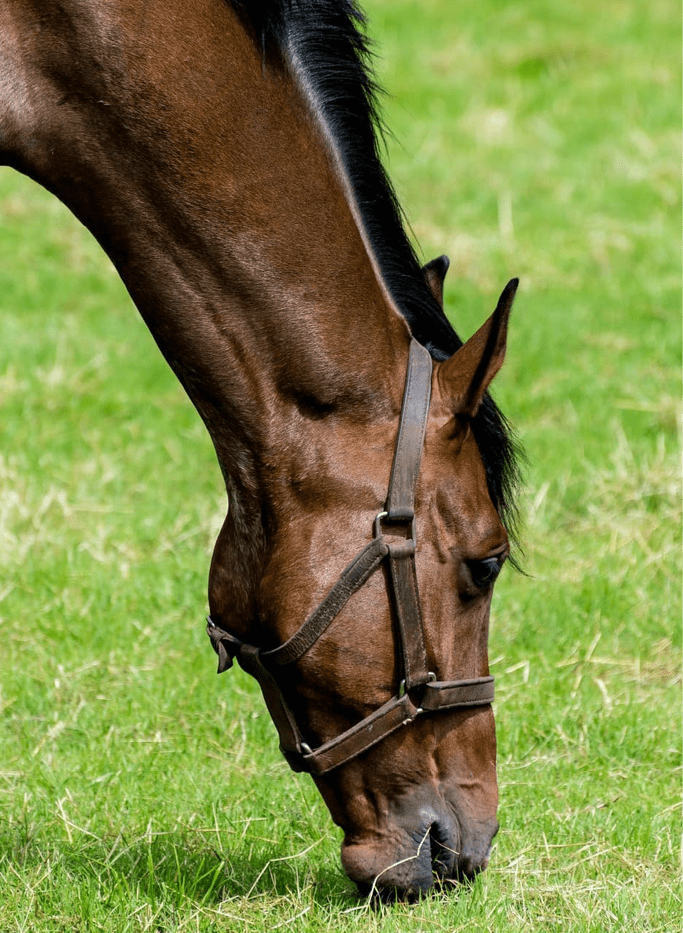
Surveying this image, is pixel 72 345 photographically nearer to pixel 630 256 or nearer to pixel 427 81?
pixel 630 256

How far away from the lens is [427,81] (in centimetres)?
1088

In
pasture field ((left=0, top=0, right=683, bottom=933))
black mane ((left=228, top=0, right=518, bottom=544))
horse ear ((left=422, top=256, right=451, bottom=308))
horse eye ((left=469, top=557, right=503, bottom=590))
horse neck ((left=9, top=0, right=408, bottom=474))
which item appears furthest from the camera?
pasture field ((left=0, top=0, right=683, bottom=933))

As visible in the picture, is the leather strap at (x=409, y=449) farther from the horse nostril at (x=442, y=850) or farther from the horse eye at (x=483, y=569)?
the horse nostril at (x=442, y=850)

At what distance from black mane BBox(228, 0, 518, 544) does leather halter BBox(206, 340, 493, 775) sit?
0.42ft

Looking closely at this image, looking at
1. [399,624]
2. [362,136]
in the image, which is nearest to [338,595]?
[399,624]

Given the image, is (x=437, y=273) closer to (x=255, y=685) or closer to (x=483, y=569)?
(x=483, y=569)

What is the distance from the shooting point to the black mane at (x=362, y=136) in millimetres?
2779

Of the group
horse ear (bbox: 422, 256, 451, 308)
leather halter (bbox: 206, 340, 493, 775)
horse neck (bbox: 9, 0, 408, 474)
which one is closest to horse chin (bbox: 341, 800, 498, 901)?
leather halter (bbox: 206, 340, 493, 775)

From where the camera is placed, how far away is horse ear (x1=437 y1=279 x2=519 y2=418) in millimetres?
2717

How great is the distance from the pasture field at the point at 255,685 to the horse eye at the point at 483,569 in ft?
1.14

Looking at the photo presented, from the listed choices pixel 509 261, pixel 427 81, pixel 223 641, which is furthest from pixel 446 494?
pixel 427 81

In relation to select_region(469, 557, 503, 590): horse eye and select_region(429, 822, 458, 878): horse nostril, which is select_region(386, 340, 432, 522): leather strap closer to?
select_region(469, 557, 503, 590): horse eye

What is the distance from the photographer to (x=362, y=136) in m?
2.87

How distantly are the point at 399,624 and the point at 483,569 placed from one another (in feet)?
0.76
